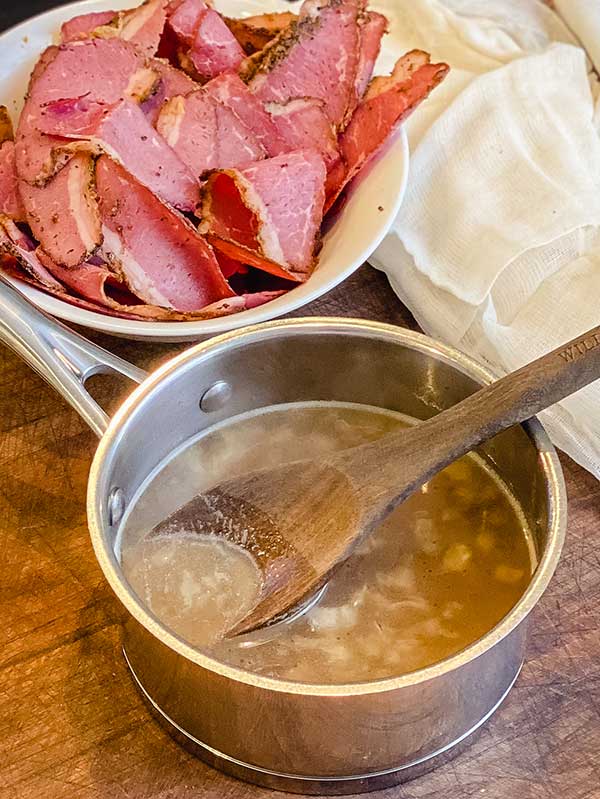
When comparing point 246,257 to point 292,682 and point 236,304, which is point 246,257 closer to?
point 236,304

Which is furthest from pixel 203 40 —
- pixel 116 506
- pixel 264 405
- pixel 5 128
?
pixel 116 506

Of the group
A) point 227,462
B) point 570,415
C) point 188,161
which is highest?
point 188,161

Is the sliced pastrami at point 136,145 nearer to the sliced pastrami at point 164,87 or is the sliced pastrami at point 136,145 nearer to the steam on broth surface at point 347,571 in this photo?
the sliced pastrami at point 164,87

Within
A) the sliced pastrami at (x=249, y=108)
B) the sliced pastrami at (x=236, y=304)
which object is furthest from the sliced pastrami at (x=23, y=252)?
the sliced pastrami at (x=249, y=108)

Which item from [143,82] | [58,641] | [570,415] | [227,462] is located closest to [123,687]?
[58,641]

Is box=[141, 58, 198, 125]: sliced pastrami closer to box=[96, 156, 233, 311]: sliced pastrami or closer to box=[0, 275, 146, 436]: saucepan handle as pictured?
box=[96, 156, 233, 311]: sliced pastrami

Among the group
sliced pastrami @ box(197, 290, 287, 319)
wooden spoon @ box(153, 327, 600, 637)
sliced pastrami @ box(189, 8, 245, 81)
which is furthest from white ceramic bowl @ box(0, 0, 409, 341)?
A: wooden spoon @ box(153, 327, 600, 637)

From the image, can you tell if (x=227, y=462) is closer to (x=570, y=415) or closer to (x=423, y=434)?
(x=423, y=434)
